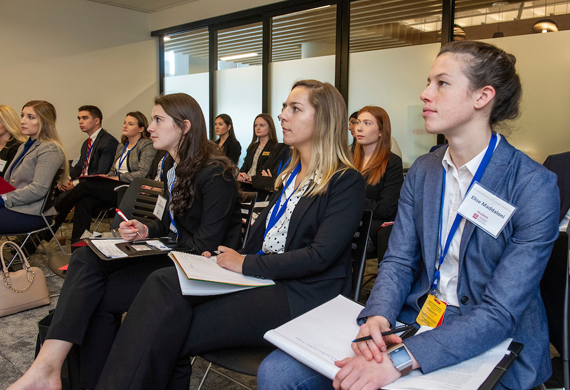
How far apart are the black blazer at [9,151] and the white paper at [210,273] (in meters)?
3.80

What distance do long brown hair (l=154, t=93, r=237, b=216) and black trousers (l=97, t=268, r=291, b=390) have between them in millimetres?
646

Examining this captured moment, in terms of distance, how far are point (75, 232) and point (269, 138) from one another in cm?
272

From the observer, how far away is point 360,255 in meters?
1.61

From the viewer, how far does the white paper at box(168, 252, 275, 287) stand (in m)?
1.28

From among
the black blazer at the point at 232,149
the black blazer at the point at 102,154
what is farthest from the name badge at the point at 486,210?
the black blazer at the point at 232,149

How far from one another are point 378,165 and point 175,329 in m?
2.25

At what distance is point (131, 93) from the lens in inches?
311

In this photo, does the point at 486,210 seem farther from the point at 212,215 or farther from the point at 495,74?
the point at 212,215

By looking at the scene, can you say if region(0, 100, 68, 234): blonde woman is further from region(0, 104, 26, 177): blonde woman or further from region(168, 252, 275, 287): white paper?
region(168, 252, 275, 287): white paper

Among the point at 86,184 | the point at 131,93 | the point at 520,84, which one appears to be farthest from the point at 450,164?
the point at 131,93

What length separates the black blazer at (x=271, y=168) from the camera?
4.66 m

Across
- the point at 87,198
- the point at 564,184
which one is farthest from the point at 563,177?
the point at 87,198

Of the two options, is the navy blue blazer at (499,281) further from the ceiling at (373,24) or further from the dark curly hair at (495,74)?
the ceiling at (373,24)

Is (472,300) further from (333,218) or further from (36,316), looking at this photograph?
(36,316)
